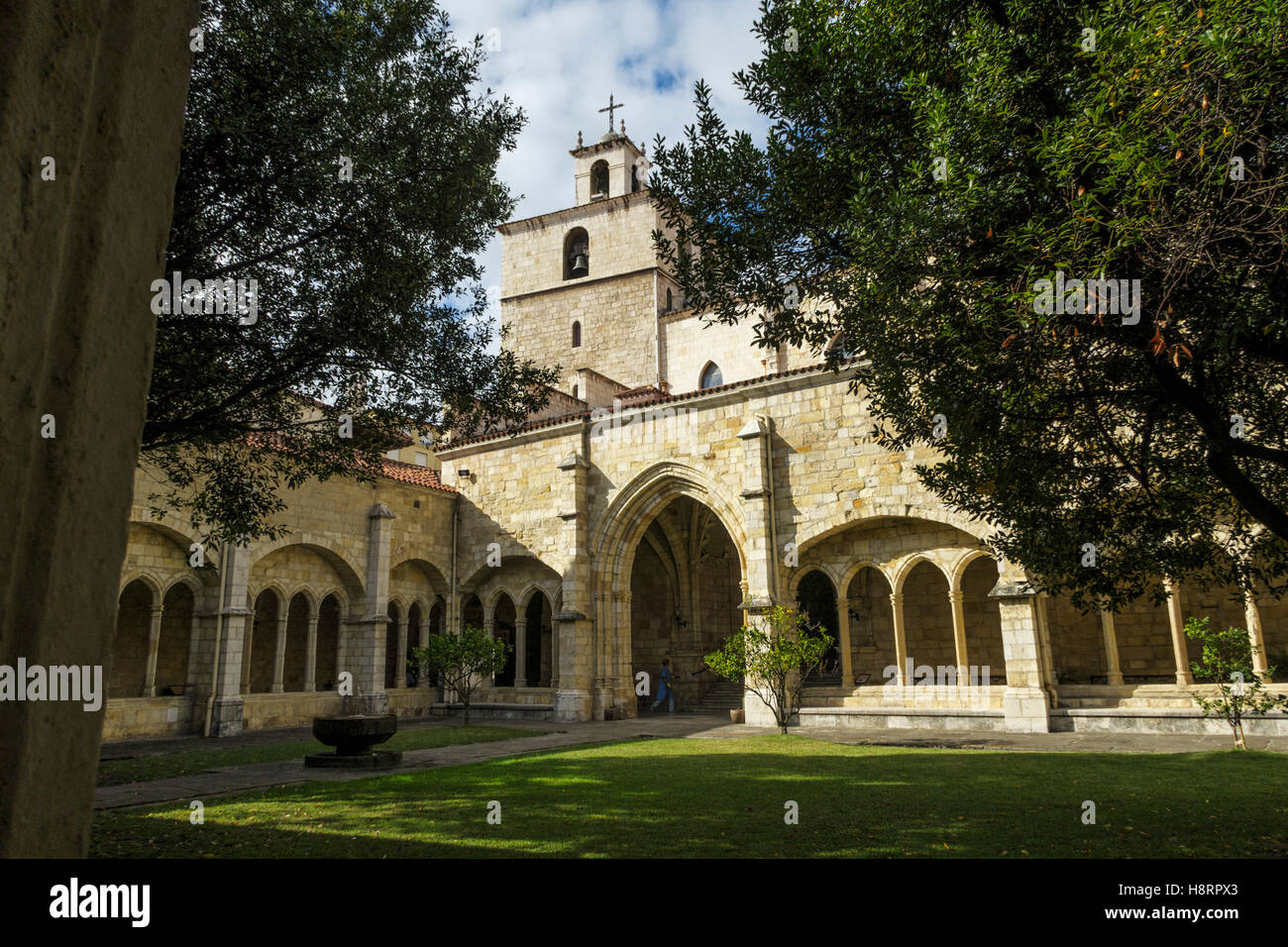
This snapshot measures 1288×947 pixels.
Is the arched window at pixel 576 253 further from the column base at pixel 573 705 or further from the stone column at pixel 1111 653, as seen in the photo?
the stone column at pixel 1111 653

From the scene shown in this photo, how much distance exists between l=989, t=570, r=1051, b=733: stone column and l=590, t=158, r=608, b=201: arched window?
21921mm

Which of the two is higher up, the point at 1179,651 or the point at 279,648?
the point at 279,648

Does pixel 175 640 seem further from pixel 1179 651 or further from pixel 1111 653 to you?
pixel 1179 651

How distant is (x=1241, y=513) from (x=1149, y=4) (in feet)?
13.0

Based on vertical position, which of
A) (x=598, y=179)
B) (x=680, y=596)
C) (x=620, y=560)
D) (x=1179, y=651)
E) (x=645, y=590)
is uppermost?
(x=598, y=179)

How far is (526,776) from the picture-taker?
8523 millimetres

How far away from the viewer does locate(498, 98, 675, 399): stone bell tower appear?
2766cm

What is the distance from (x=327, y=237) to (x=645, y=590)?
15.7 meters

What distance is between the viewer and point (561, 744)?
12.3 meters

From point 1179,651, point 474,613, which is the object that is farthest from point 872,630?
point 474,613

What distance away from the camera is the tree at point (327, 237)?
6840mm

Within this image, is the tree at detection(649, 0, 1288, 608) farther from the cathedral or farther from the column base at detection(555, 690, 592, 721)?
the column base at detection(555, 690, 592, 721)
